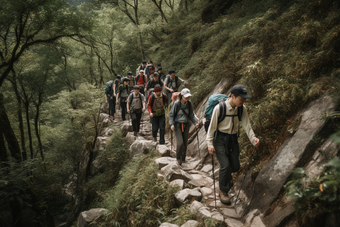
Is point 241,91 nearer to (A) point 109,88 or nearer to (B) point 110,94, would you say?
(A) point 109,88

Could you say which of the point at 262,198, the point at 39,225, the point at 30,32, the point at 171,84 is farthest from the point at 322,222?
the point at 39,225

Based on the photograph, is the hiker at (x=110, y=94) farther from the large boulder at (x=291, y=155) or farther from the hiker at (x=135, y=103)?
the large boulder at (x=291, y=155)

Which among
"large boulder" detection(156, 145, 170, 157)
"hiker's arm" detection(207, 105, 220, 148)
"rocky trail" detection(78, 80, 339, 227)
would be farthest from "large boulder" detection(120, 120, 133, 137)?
"hiker's arm" detection(207, 105, 220, 148)

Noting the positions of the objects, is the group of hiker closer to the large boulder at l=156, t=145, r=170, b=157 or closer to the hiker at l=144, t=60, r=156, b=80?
the large boulder at l=156, t=145, r=170, b=157

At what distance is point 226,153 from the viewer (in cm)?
410

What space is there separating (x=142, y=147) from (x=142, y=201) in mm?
3157

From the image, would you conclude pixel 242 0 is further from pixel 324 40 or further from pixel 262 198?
pixel 262 198

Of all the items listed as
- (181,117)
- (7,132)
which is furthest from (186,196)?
(7,132)

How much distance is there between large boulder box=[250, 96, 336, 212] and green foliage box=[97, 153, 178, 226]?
2.05 m

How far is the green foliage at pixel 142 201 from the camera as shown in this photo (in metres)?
4.70

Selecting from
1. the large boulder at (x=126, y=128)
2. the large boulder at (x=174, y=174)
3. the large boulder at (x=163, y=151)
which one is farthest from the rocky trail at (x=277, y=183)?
the large boulder at (x=126, y=128)

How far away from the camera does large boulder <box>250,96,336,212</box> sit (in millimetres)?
3402

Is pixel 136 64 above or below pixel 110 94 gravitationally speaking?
above

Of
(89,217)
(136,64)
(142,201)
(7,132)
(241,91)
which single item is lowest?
(89,217)
